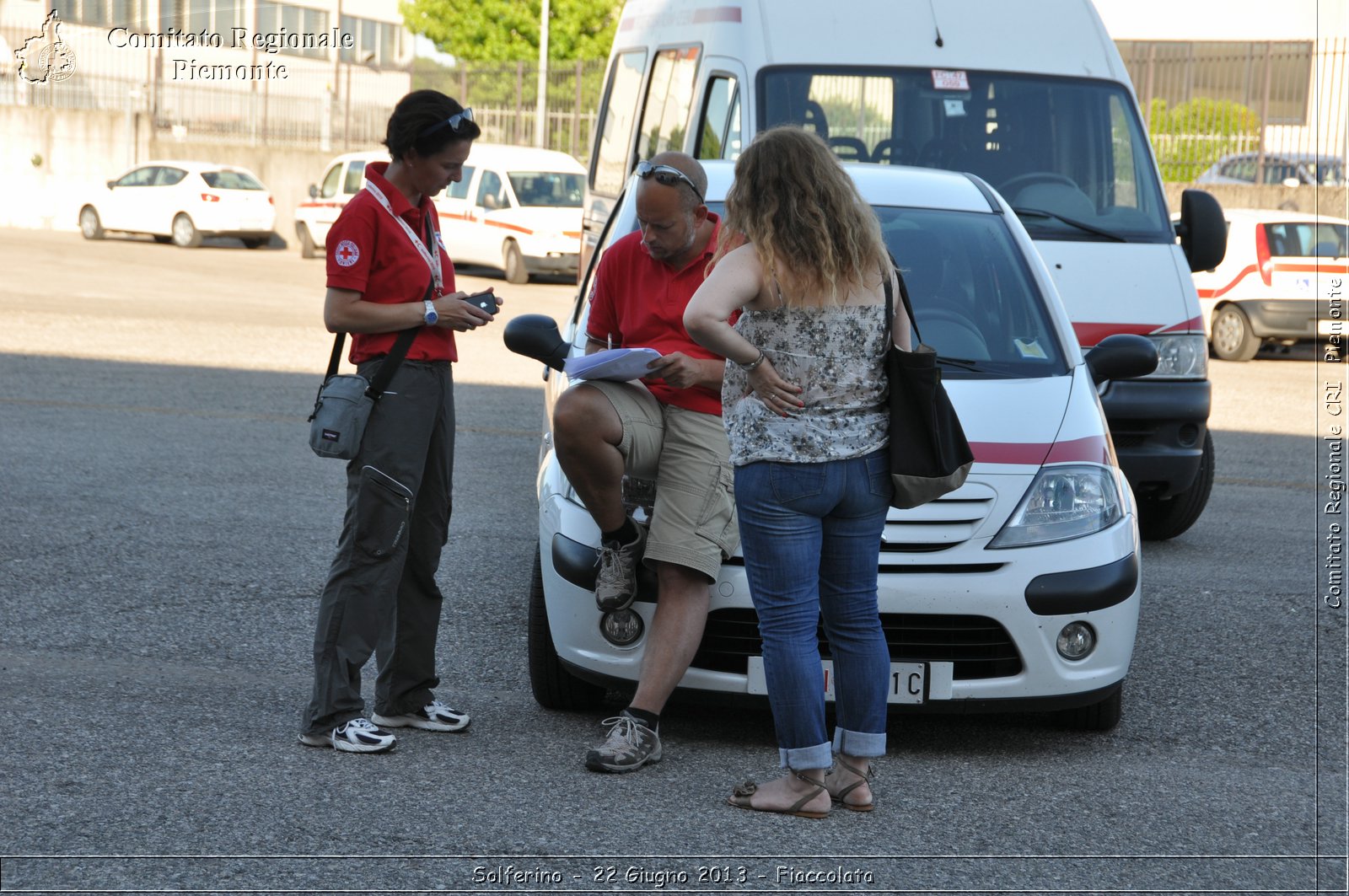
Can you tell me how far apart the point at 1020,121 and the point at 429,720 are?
5125mm

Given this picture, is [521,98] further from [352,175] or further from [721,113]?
[721,113]

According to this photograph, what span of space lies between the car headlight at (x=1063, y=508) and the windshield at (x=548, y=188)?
19369 millimetres

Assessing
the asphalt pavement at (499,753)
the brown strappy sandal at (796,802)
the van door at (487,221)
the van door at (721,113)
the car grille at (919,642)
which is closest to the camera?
the asphalt pavement at (499,753)

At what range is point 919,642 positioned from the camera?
4.55 meters

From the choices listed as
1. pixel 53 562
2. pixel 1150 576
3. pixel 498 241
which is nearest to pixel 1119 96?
pixel 1150 576

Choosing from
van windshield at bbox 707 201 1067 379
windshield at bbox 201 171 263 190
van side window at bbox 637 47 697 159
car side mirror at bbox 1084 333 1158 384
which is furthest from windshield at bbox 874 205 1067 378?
windshield at bbox 201 171 263 190

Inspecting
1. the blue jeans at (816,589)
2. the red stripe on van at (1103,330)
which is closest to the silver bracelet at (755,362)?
the blue jeans at (816,589)

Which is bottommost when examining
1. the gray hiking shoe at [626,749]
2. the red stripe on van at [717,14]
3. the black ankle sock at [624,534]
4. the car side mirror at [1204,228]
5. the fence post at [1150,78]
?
the gray hiking shoe at [626,749]

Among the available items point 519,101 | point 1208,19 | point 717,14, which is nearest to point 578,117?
point 519,101

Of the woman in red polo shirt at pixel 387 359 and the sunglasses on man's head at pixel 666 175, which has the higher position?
the sunglasses on man's head at pixel 666 175

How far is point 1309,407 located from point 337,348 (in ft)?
37.4

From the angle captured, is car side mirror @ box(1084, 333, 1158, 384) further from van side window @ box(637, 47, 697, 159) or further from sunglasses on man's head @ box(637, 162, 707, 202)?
van side window @ box(637, 47, 697, 159)

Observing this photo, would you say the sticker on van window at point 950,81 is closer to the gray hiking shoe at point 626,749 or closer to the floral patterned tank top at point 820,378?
the floral patterned tank top at point 820,378

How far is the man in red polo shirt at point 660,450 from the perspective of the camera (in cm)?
443
